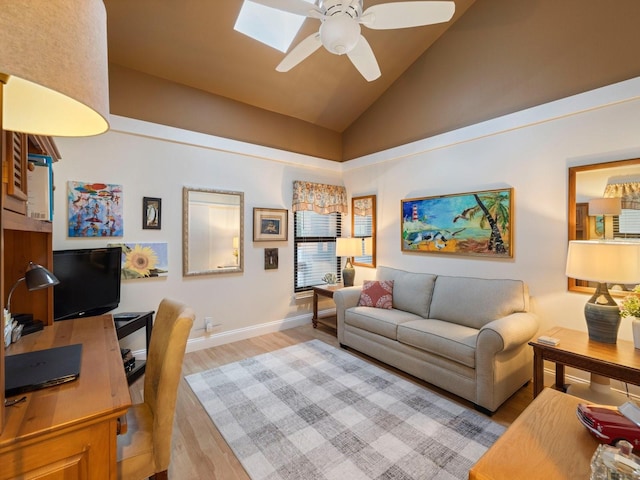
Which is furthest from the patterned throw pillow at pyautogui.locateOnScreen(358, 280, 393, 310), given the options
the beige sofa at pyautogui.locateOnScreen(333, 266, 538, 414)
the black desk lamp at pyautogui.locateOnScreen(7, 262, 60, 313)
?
the black desk lamp at pyautogui.locateOnScreen(7, 262, 60, 313)

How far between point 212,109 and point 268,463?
363 cm

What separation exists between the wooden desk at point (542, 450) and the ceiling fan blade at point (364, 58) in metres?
2.36

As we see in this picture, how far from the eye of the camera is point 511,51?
9.53 ft

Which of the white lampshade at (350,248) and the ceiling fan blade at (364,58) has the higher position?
the ceiling fan blade at (364,58)

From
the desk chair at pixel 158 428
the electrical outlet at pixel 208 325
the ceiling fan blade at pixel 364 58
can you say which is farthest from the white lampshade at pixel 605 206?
the electrical outlet at pixel 208 325

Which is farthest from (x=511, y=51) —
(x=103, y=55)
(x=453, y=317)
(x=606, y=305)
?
(x=103, y=55)

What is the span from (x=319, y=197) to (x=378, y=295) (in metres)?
1.79

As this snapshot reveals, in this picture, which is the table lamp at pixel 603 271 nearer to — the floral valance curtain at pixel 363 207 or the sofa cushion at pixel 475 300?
the sofa cushion at pixel 475 300

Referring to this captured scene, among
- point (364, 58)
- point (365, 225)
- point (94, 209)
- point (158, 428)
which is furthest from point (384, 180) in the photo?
point (158, 428)

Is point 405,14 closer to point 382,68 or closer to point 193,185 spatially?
point 382,68

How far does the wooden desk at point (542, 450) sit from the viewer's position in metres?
0.91

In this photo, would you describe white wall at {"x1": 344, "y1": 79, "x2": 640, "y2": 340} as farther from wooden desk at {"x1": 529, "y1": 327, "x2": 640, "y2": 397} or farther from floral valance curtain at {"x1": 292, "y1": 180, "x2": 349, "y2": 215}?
floral valance curtain at {"x1": 292, "y1": 180, "x2": 349, "y2": 215}

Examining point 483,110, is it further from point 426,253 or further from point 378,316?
point 378,316

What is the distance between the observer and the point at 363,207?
177 inches
